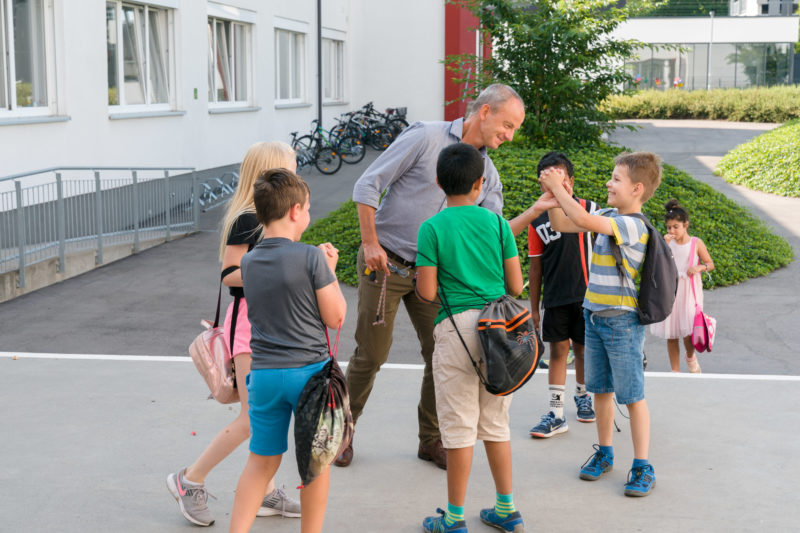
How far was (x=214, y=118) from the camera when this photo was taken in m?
17.9

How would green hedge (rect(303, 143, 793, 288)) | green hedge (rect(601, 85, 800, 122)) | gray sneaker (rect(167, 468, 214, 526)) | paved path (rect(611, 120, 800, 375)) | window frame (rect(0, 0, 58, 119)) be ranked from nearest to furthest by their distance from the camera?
gray sneaker (rect(167, 468, 214, 526)) → paved path (rect(611, 120, 800, 375)) → green hedge (rect(303, 143, 793, 288)) → window frame (rect(0, 0, 58, 119)) → green hedge (rect(601, 85, 800, 122))

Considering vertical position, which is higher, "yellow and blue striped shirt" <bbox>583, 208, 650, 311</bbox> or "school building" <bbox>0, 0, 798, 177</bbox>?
"school building" <bbox>0, 0, 798, 177</bbox>

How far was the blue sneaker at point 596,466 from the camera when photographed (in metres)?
4.41

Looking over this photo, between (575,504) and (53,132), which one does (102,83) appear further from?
(575,504)

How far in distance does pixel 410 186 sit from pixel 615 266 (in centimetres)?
105

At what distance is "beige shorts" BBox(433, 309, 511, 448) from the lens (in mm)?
3736

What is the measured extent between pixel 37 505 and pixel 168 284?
591cm

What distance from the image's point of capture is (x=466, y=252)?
12.2 ft

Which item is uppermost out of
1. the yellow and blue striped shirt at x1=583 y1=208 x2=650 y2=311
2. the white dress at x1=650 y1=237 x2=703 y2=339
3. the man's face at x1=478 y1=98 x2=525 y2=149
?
the man's face at x1=478 y1=98 x2=525 y2=149

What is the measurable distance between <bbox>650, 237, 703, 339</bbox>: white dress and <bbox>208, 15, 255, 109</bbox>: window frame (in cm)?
1307

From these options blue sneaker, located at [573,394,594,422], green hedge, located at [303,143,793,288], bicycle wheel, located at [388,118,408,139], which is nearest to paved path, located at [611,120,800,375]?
green hedge, located at [303,143,793,288]

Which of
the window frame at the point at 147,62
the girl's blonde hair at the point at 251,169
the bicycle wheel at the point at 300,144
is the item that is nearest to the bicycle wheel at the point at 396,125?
the bicycle wheel at the point at 300,144

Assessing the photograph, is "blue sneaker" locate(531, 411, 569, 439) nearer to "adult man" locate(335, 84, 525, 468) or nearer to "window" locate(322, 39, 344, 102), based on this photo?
"adult man" locate(335, 84, 525, 468)

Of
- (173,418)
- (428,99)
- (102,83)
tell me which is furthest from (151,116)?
(428,99)
